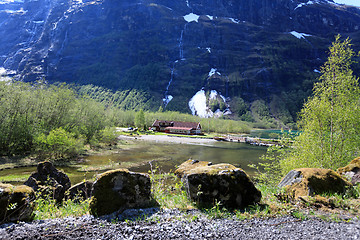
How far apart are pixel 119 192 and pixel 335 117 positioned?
14.7 m

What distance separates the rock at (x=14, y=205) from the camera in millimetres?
6387

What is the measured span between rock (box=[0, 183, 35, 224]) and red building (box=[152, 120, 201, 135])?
12331 centimetres

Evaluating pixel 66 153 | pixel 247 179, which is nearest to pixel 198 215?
pixel 247 179

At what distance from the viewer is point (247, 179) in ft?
26.8

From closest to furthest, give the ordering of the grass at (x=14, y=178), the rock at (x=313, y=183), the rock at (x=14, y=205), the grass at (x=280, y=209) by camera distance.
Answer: the rock at (x=14, y=205) → the grass at (x=280, y=209) → the rock at (x=313, y=183) → the grass at (x=14, y=178)

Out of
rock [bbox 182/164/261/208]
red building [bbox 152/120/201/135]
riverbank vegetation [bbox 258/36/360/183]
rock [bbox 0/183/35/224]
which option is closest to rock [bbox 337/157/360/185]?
riverbank vegetation [bbox 258/36/360/183]

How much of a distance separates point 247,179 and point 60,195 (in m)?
11.2

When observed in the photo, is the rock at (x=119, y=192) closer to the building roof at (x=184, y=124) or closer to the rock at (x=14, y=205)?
the rock at (x=14, y=205)

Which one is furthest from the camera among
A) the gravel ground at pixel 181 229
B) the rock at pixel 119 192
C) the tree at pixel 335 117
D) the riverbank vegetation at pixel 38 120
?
the riverbank vegetation at pixel 38 120

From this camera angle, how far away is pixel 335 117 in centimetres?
1362

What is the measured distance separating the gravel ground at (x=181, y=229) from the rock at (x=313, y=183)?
209cm

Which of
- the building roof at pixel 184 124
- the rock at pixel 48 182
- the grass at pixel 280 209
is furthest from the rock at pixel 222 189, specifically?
the building roof at pixel 184 124

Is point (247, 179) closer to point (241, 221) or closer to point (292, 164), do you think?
point (241, 221)

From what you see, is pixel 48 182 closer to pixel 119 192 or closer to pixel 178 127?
pixel 119 192
